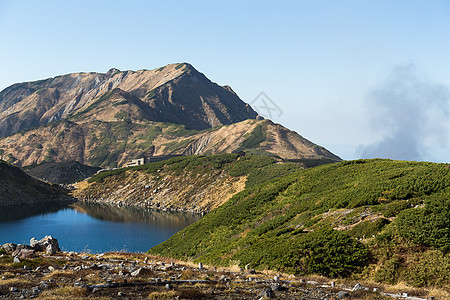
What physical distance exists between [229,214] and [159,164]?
118 metres

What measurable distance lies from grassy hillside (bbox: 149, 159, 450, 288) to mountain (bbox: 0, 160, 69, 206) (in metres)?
122

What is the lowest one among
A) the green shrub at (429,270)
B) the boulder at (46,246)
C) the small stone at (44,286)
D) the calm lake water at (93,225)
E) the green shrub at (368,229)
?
the calm lake water at (93,225)

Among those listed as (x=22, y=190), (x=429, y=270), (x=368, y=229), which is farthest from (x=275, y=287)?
(x=22, y=190)

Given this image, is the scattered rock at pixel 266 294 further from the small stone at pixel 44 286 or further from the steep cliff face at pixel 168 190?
the steep cliff face at pixel 168 190

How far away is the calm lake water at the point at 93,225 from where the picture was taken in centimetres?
8312

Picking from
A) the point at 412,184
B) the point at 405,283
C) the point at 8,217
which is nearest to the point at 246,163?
the point at 8,217

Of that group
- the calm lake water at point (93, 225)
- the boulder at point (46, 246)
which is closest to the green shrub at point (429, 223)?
the boulder at point (46, 246)

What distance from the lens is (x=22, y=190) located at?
15425 centimetres

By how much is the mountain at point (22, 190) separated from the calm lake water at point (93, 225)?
33.8 feet

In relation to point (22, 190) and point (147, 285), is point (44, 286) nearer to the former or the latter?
point (147, 285)

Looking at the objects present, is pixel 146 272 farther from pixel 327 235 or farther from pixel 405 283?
pixel 405 283

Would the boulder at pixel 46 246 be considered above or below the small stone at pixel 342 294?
below

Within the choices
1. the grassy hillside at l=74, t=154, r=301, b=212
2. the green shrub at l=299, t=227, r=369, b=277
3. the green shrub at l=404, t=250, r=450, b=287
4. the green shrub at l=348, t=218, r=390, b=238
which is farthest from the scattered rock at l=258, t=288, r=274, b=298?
the grassy hillside at l=74, t=154, r=301, b=212

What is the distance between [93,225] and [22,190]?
220 feet
